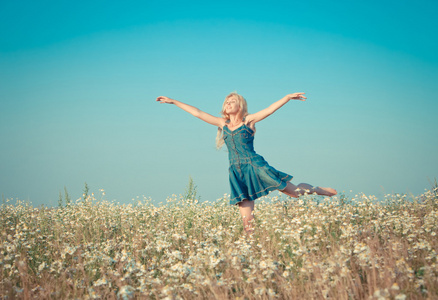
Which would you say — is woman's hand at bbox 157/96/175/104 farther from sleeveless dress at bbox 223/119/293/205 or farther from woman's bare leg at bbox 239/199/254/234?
woman's bare leg at bbox 239/199/254/234

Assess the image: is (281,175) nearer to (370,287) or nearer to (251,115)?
(251,115)

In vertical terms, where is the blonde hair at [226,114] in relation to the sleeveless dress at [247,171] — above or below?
above

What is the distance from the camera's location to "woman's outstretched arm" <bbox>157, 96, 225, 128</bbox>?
803 cm

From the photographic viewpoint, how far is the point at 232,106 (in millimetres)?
7695

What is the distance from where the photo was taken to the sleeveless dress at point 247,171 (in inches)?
282

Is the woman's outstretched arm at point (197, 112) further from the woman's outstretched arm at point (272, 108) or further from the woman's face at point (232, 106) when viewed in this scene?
the woman's outstretched arm at point (272, 108)

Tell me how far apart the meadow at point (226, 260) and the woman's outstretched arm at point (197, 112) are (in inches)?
76.4

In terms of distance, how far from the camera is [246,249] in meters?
4.37

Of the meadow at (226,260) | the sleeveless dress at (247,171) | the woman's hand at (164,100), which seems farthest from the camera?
the woman's hand at (164,100)

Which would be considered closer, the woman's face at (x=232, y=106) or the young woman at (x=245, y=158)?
the young woman at (x=245, y=158)

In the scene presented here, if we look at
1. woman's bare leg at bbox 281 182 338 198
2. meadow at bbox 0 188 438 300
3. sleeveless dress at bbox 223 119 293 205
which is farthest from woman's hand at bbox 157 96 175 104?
woman's bare leg at bbox 281 182 338 198

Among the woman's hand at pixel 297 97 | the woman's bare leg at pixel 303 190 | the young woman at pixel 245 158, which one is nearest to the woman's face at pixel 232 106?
the young woman at pixel 245 158

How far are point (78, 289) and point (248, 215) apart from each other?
11.8ft

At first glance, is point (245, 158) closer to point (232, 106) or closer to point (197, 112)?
point (232, 106)
